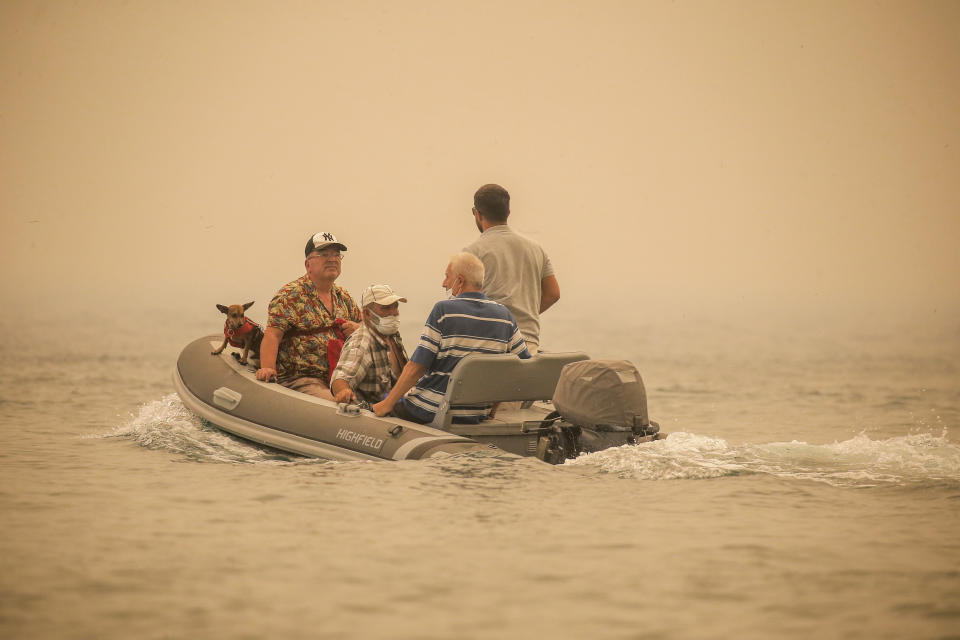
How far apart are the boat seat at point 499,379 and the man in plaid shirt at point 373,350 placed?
1.60 ft

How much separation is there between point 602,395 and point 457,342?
876 mm

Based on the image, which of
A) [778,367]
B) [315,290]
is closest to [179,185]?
[778,367]

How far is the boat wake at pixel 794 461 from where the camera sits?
638 cm

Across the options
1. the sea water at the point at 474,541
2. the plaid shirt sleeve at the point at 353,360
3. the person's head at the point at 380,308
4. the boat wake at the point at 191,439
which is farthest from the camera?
the boat wake at the point at 191,439

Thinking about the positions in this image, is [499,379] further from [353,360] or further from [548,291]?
[548,291]

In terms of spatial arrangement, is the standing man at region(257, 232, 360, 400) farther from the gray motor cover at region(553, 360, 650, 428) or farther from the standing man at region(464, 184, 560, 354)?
the gray motor cover at region(553, 360, 650, 428)

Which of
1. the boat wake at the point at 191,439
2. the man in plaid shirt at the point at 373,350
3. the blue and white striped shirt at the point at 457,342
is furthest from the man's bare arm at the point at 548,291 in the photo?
the boat wake at the point at 191,439

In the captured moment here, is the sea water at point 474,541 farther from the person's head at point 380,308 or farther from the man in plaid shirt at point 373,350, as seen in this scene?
the person's head at point 380,308

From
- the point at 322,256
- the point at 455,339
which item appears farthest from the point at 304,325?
the point at 455,339

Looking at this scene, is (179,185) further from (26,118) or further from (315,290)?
(315,290)

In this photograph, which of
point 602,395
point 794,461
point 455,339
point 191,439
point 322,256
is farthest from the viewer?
point 191,439

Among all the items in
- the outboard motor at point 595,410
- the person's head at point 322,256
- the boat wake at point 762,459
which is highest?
the person's head at point 322,256

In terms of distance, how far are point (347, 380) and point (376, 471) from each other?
2.34 ft

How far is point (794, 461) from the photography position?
22.1 feet
